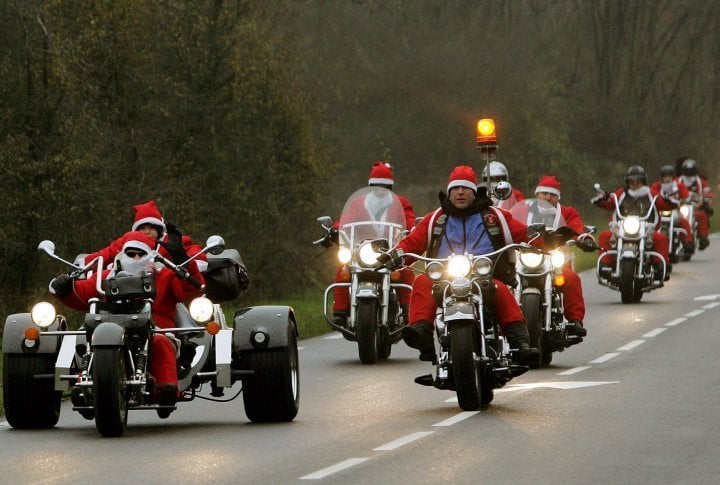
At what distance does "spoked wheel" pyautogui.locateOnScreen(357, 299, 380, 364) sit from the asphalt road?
190 mm

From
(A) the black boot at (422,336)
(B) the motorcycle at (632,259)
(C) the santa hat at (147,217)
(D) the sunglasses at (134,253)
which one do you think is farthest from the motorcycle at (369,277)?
(B) the motorcycle at (632,259)

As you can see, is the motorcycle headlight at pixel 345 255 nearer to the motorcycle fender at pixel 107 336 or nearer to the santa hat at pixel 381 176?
the santa hat at pixel 381 176

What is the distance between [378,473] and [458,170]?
14.9 feet

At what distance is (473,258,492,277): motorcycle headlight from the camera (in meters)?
14.2

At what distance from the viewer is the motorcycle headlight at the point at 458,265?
46.1 ft

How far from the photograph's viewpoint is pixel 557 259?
1842 cm

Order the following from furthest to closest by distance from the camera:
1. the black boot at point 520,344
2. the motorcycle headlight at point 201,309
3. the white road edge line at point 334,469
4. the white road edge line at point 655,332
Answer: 1. the white road edge line at point 655,332
2. the black boot at point 520,344
3. the motorcycle headlight at point 201,309
4. the white road edge line at point 334,469

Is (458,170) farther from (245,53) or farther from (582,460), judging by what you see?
(245,53)

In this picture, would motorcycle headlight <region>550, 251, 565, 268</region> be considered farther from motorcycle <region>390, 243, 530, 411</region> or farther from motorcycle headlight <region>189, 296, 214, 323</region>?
motorcycle headlight <region>189, 296, 214, 323</region>

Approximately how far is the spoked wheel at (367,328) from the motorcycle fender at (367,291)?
60 millimetres

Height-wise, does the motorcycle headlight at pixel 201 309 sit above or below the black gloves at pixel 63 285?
below

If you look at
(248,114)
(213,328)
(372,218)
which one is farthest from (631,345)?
(248,114)

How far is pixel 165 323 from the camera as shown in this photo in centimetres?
1355

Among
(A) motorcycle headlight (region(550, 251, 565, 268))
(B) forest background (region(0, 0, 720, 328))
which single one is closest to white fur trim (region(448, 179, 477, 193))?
(A) motorcycle headlight (region(550, 251, 565, 268))
